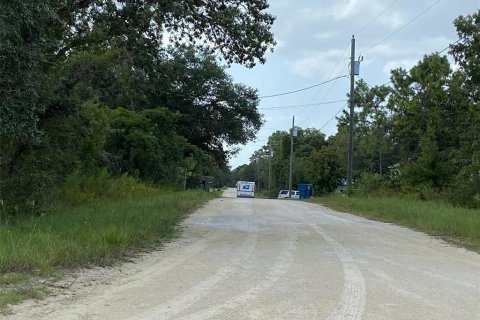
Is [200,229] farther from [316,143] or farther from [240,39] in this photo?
[316,143]

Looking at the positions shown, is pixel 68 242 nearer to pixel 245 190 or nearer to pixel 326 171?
pixel 326 171

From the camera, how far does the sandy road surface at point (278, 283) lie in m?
6.09

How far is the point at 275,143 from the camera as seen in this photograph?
13388 centimetres

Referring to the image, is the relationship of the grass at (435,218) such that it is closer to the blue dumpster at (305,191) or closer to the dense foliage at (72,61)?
the dense foliage at (72,61)

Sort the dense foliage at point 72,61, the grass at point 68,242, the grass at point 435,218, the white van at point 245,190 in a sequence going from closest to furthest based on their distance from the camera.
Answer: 1. the grass at point 68,242
2. the dense foliage at point 72,61
3. the grass at point 435,218
4. the white van at point 245,190

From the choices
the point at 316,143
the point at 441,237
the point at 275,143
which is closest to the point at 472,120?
the point at 441,237

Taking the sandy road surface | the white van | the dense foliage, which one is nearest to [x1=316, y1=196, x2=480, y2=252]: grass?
the sandy road surface

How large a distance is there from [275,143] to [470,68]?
103596mm

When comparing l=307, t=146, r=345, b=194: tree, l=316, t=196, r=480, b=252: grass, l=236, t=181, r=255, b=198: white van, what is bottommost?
l=316, t=196, r=480, b=252: grass

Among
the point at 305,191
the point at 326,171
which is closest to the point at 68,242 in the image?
the point at 326,171

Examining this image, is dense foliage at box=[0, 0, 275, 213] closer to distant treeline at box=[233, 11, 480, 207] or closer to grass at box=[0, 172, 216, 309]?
grass at box=[0, 172, 216, 309]

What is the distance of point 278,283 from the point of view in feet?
25.1

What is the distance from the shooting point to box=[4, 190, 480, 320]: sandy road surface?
→ 6090 millimetres

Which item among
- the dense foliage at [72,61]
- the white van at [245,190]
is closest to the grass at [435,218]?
the dense foliage at [72,61]
